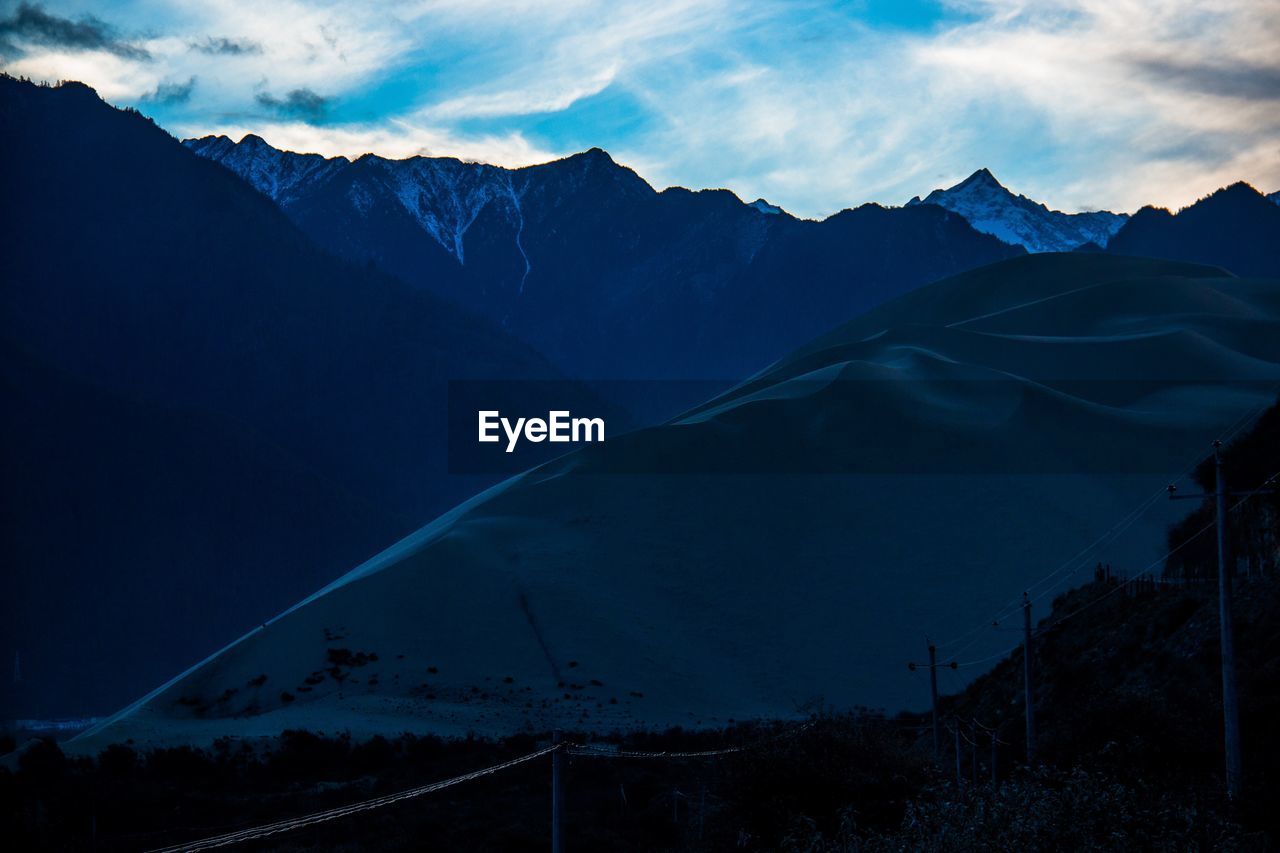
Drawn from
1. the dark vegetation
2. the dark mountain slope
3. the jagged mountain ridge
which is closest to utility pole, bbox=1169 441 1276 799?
the dark vegetation

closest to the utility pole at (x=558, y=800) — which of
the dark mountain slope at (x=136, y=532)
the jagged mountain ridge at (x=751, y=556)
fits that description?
the jagged mountain ridge at (x=751, y=556)

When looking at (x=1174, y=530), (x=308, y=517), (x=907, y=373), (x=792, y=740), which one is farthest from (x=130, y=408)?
(x=792, y=740)

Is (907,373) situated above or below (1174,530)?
above

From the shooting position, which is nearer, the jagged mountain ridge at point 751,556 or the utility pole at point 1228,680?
the utility pole at point 1228,680

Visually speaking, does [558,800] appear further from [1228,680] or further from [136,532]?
[136,532]

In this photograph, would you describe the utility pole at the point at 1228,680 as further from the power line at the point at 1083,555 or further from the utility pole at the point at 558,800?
the power line at the point at 1083,555

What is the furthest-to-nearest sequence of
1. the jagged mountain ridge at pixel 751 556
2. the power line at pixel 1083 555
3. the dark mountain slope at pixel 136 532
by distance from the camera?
the dark mountain slope at pixel 136 532, the power line at pixel 1083 555, the jagged mountain ridge at pixel 751 556

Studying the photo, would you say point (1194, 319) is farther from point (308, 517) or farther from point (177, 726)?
point (308, 517)
